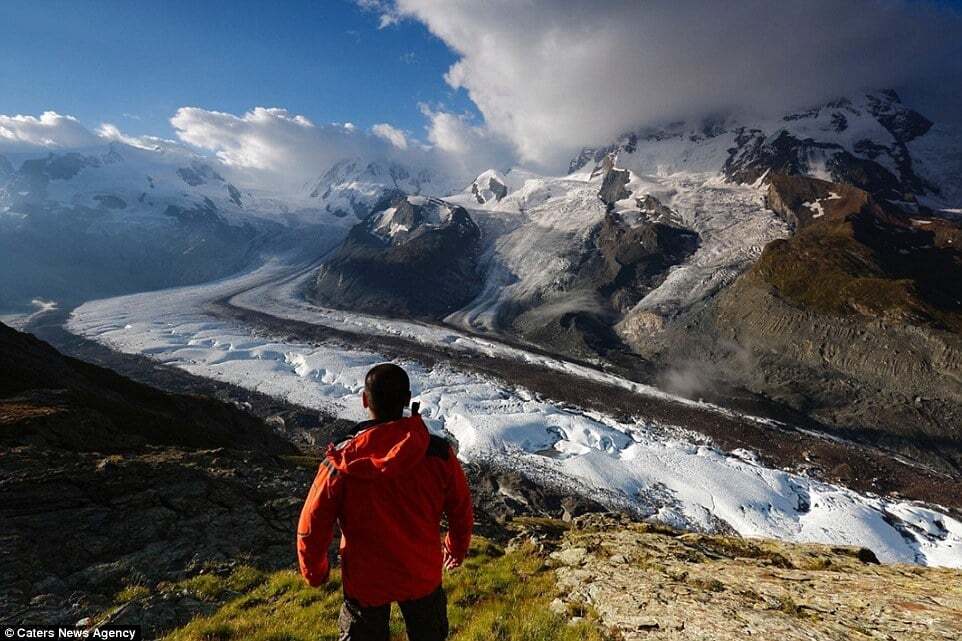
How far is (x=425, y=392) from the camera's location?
65.9 m

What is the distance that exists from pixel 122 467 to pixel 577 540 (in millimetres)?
13258

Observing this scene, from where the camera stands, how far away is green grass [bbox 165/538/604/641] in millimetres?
6133

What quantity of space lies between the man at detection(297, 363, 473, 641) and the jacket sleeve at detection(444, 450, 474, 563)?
18 mm

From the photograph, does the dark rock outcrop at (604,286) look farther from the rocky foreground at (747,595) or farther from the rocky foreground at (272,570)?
the rocky foreground at (272,570)

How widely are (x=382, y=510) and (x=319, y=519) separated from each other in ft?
1.67

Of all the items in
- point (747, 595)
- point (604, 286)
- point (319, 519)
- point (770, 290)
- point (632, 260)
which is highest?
point (632, 260)

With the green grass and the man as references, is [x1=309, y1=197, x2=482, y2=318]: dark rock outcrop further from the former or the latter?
the man

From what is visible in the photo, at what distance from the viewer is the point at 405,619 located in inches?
151

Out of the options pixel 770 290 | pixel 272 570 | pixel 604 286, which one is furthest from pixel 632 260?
pixel 272 570

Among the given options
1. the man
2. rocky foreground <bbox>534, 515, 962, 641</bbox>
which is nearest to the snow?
rocky foreground <bbox>534, 515, 962, 641</bbox>

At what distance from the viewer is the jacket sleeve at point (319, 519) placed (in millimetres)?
3459

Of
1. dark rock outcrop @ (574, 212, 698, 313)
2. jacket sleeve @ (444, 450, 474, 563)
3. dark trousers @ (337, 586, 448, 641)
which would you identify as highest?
dark rock outcrop @ (574, 212, 698, 313)

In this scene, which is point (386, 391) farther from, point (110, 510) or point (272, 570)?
point (110, 510)

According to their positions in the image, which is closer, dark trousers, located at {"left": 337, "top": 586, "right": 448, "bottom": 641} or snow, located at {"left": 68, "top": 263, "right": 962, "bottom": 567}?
dark trousers, located at {"left": 337, "top": 586, "right": 448, "bottom": 641}
